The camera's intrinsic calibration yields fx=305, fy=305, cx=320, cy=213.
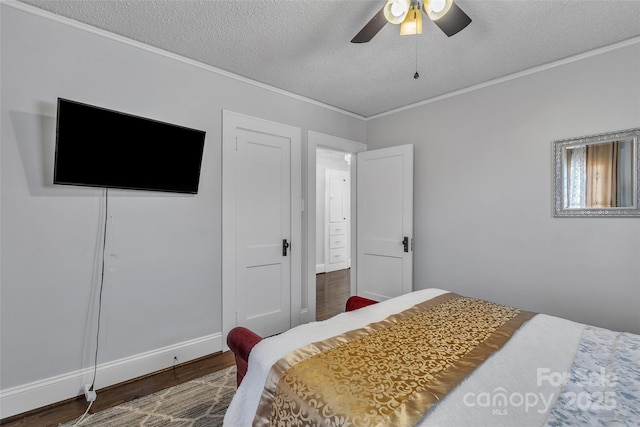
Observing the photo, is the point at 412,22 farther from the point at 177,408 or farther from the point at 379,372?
the point at 177,408

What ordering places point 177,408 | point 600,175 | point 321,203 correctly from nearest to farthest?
1. point 177,408
2. point 600,175
3. point 321,203

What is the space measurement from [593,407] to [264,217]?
8.65ft

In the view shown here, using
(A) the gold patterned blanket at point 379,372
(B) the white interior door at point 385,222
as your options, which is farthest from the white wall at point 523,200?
(A) the gold patterned blanket at point 379,372

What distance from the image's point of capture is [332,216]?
6.52m

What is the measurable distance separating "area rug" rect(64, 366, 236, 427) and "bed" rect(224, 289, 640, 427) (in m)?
0.66

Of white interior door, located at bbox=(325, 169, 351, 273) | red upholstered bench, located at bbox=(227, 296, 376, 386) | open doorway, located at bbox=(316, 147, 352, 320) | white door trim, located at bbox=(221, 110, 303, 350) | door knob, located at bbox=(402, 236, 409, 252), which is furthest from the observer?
white interior door, located at bbox=(325, 169, 351, 273)

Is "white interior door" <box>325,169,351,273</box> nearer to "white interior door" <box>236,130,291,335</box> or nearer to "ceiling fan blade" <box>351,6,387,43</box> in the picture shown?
"white interior door" <box>236,130,291,335</box>

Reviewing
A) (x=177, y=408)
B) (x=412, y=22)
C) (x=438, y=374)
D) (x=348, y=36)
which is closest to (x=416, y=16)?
(x=412, y=22)

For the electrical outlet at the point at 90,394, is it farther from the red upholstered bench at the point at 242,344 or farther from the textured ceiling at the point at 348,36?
the textured ceiling at the point at 348,36

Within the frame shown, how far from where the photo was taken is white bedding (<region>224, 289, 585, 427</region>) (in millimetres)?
953

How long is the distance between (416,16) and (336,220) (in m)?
4.99

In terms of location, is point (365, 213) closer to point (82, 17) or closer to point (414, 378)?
point (414, 378)

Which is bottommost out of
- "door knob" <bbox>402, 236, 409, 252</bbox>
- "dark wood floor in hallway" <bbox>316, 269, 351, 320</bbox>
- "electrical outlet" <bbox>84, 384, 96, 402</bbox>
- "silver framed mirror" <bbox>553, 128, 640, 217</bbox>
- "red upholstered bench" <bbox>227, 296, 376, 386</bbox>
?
"dark wood floor in hallway" <bbox>316, 269, 351, 320</bbox>

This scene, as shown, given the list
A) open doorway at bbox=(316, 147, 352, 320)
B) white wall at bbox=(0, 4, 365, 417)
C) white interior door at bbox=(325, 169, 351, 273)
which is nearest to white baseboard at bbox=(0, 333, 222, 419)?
white wall at bbox=(0, 4, 365, 417)
